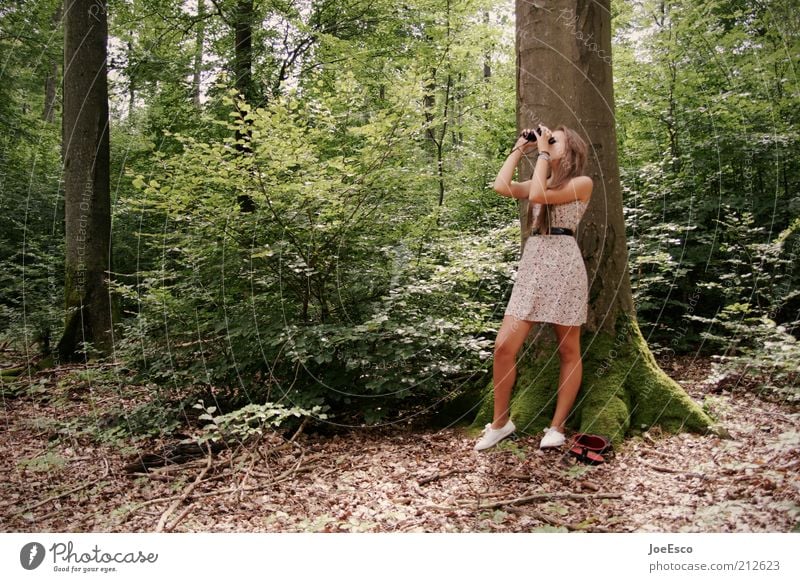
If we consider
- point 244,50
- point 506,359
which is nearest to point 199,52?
point 244,50

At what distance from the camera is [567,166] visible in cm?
289

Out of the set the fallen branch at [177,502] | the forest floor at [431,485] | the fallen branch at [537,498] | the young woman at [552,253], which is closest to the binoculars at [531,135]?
the young woman at [552,253]

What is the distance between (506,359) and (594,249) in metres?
0.87

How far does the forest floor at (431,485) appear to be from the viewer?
2469 mm

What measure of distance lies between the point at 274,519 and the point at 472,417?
1519 mm

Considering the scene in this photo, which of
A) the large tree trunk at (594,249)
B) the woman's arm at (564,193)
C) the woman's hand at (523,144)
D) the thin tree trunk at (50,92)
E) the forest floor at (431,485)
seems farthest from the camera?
the thin tree trunk at (50,92)

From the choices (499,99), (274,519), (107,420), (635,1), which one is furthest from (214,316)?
(635,1)

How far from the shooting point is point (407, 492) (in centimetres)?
281

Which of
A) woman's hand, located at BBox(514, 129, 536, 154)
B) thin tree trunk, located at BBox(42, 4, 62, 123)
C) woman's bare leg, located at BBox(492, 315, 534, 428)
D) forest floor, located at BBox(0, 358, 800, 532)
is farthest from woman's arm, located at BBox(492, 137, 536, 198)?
thin tree trunk, located at BBox(42, 4, 62, 123)

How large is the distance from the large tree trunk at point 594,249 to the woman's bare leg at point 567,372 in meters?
0.11

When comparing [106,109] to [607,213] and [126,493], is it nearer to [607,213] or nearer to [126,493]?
[126,493]

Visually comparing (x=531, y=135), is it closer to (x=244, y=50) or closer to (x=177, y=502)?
(x=177, y=502)

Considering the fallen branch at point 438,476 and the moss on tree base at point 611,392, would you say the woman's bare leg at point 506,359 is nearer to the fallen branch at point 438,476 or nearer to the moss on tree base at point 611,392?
the moss on tree base at point 611,392

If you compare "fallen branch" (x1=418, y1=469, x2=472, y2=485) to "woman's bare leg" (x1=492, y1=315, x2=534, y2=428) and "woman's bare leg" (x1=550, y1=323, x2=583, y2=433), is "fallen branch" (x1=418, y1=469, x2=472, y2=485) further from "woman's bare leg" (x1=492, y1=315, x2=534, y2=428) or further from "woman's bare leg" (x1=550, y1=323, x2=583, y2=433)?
"woman's bare leg" (x1=550, y1=323, x2=583, y2=433)
